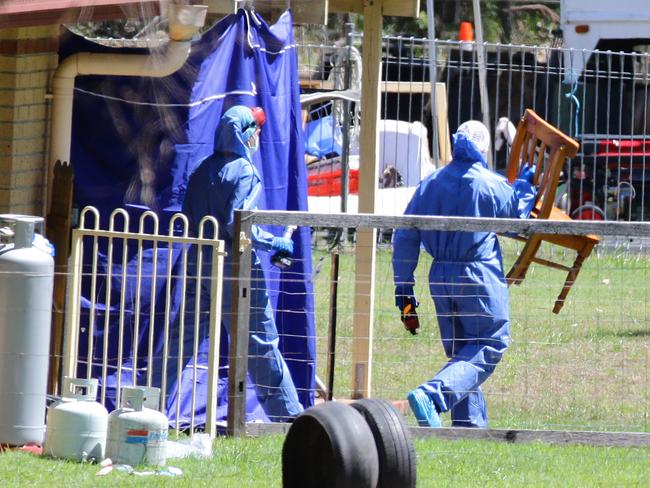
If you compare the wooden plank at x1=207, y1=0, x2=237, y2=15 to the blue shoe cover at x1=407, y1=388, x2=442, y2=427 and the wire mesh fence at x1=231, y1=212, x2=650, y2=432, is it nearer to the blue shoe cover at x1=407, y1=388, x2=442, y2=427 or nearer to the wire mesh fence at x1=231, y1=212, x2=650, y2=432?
the wire mesh fence at x1=231, y1=212, x2=650, y2=432

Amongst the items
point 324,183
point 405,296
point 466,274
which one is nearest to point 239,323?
point 405,296

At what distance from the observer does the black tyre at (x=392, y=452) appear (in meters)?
5.80

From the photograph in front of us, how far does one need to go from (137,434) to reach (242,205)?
70.9 inches

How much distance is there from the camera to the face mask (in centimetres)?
814

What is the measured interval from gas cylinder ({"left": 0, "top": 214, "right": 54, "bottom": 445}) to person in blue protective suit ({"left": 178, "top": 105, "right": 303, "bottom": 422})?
4.28 ft

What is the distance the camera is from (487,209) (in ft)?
28.6

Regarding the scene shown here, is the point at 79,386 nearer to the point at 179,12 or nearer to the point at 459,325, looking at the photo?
the point at 179,12

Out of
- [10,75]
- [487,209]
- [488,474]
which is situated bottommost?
[488,474]

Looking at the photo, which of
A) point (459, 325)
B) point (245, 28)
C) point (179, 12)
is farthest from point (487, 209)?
point (179, 12)

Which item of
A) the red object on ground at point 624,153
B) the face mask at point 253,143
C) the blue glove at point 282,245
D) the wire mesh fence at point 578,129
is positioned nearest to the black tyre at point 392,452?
the blue glove at point 282,245

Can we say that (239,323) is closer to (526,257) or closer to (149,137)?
(149,137)

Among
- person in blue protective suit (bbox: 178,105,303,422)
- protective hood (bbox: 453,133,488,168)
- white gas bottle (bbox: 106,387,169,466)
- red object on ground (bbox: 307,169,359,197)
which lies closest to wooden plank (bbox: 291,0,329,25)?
person in blue protective suit (bbox: 178,105,303,422)

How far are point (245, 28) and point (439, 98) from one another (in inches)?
380

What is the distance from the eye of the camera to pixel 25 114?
7.90 metres
